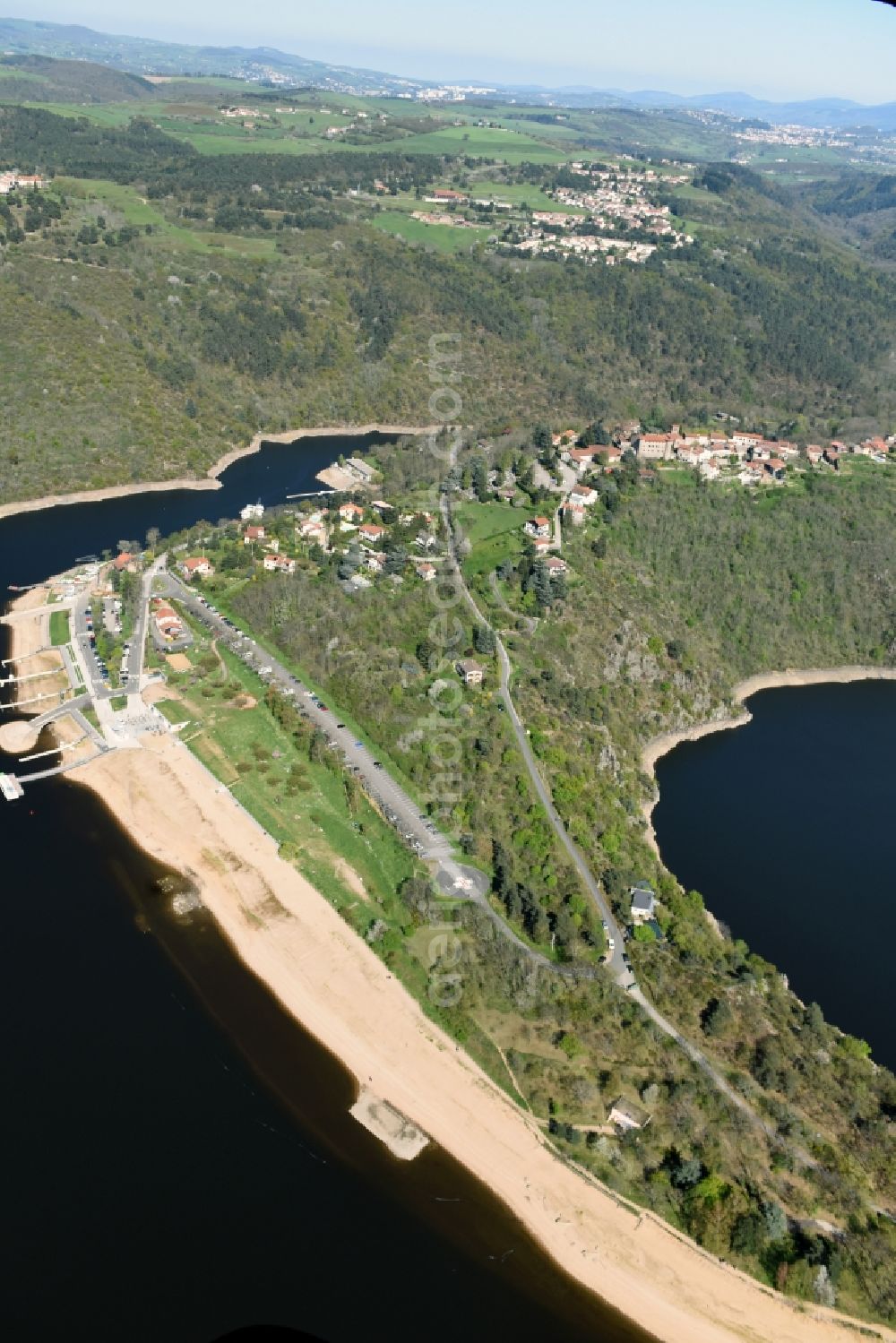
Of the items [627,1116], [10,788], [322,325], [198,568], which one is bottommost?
[10,788]

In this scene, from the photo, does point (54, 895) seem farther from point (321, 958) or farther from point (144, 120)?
point (144, 120)

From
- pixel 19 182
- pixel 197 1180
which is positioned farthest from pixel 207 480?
pixel 197 1180

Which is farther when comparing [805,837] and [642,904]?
[805,837]

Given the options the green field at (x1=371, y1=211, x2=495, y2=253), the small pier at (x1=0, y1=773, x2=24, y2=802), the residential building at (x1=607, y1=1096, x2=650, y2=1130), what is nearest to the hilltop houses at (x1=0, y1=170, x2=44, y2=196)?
the green field at (x1=371, y1=211, x2=495, y2=253)

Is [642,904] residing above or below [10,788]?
above

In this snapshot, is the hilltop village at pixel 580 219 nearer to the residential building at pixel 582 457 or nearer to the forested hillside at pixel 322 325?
the forested hillside at pixel 322 325

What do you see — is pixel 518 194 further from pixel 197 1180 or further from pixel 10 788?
pixel 197 1180

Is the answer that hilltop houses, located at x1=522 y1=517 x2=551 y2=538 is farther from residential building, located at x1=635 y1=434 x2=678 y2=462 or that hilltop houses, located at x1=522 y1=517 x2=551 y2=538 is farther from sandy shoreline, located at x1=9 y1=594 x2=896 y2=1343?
sandy shoreline, located at x1=9 y1=594 x2=896 y2=1343
